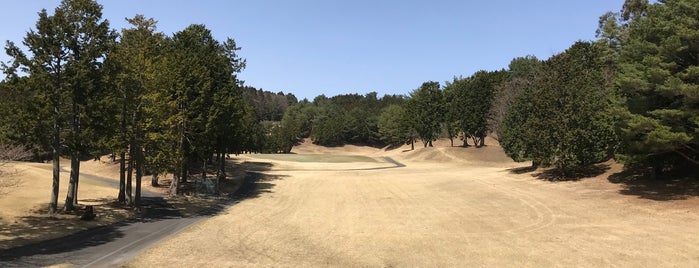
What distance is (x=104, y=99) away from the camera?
24.2 m

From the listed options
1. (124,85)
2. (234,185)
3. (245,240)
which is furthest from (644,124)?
(234,185)

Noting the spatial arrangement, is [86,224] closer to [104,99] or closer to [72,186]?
[72,186]

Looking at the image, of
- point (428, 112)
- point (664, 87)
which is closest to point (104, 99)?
point (664, 87)

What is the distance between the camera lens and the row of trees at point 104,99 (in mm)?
22812

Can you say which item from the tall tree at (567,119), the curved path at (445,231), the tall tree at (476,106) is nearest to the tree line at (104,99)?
the curved path at (445,231)

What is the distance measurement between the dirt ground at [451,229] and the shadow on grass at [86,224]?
2.66 metres

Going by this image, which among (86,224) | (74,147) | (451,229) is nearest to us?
(86,224)

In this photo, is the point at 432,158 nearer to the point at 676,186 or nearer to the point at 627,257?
the point at 676,186

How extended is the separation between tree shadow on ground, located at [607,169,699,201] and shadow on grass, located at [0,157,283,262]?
28.0m

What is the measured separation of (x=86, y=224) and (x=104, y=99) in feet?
22.1

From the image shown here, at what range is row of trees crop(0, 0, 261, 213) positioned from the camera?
74.8 feet

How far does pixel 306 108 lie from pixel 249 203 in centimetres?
13441

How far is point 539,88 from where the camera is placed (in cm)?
4116

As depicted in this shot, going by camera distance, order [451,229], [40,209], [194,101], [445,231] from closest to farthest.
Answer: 1. [445,231]
2. [451,229]
3. [40,209]
4. [194,101]
